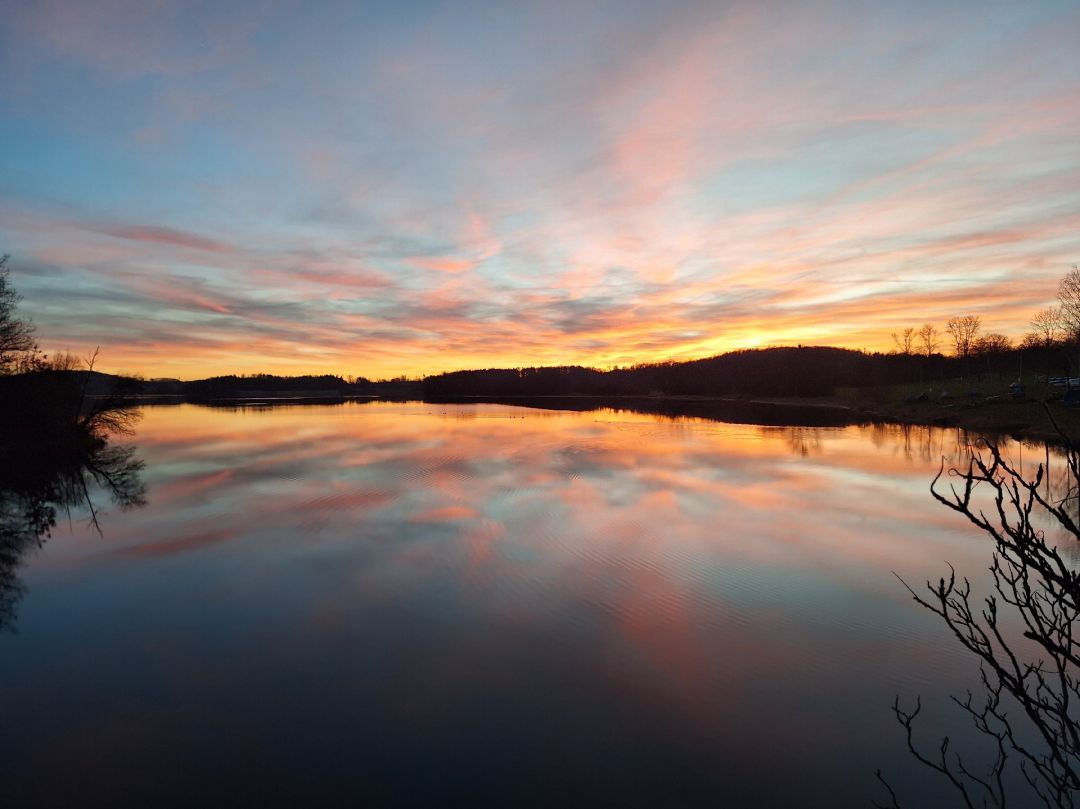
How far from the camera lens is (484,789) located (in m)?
4.87

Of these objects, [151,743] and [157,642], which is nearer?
[151,743]

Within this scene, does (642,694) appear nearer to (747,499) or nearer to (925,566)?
(925,566)

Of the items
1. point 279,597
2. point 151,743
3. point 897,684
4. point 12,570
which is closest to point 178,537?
point 12,570

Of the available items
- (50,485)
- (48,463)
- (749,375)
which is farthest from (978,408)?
(749,375)

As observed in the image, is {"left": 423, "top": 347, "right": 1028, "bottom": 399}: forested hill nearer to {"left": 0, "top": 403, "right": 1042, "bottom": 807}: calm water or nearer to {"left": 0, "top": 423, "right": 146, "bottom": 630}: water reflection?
{"left": 0, "top": 403, "right": 1042, "bottom": 807}: calm water

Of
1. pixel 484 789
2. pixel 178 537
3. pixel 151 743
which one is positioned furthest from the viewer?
pixel 178 537

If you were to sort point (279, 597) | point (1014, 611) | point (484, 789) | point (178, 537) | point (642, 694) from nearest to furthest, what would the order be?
point (484, 789), point (642, 694), point (1014, 611), point (279, 597), point (178, 537)

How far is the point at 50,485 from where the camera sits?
1881cm

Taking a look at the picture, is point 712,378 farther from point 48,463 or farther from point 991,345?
point 48,463

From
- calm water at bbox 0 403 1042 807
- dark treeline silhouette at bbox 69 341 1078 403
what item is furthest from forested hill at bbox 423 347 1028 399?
calm water at bbox 0 403 1042 807

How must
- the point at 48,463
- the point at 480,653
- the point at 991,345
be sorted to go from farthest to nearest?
1. the point at 991,345
2. the point at 48,463
3. the point at 480,653

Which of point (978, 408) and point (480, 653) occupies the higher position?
point (978, 408)

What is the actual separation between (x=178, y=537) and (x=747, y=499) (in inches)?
541

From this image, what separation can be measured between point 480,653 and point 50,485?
19278 mm
